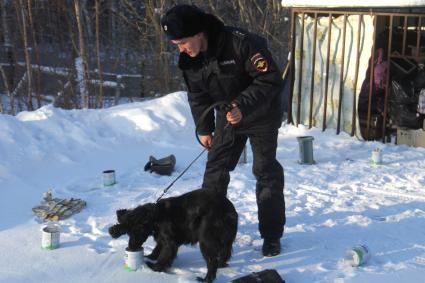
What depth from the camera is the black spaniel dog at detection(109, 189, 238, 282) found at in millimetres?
2957

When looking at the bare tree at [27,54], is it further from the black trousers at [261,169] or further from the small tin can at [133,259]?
the small tin can at [133,259]

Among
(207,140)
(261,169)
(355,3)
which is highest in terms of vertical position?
(355,3)

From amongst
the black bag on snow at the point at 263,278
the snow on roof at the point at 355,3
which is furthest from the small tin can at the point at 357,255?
the snow on roof at the point at 355,3

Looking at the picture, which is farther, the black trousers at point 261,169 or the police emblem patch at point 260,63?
the black trousers at point 261,169

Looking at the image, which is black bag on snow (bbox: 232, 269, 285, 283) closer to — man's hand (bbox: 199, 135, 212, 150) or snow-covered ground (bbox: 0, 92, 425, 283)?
snow-covered ground (bbox: 0, 92, 425, 283)

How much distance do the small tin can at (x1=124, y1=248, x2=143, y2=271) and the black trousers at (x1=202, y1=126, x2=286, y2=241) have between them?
0.61 meters

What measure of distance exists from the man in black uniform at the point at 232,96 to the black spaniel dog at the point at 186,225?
0.36 meters

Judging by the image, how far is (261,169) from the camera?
3293 mm

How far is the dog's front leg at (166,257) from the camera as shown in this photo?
3.06 m

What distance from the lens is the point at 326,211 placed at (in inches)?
164

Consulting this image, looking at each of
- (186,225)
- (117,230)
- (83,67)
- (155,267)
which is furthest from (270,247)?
(83,67)

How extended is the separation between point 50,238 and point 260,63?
175 centimetres

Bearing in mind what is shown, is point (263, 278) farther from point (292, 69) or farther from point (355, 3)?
point (292, 69)

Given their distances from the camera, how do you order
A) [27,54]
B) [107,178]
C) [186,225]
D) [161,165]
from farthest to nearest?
[27,54] → [161,165] → [107,178] → [186,225]
